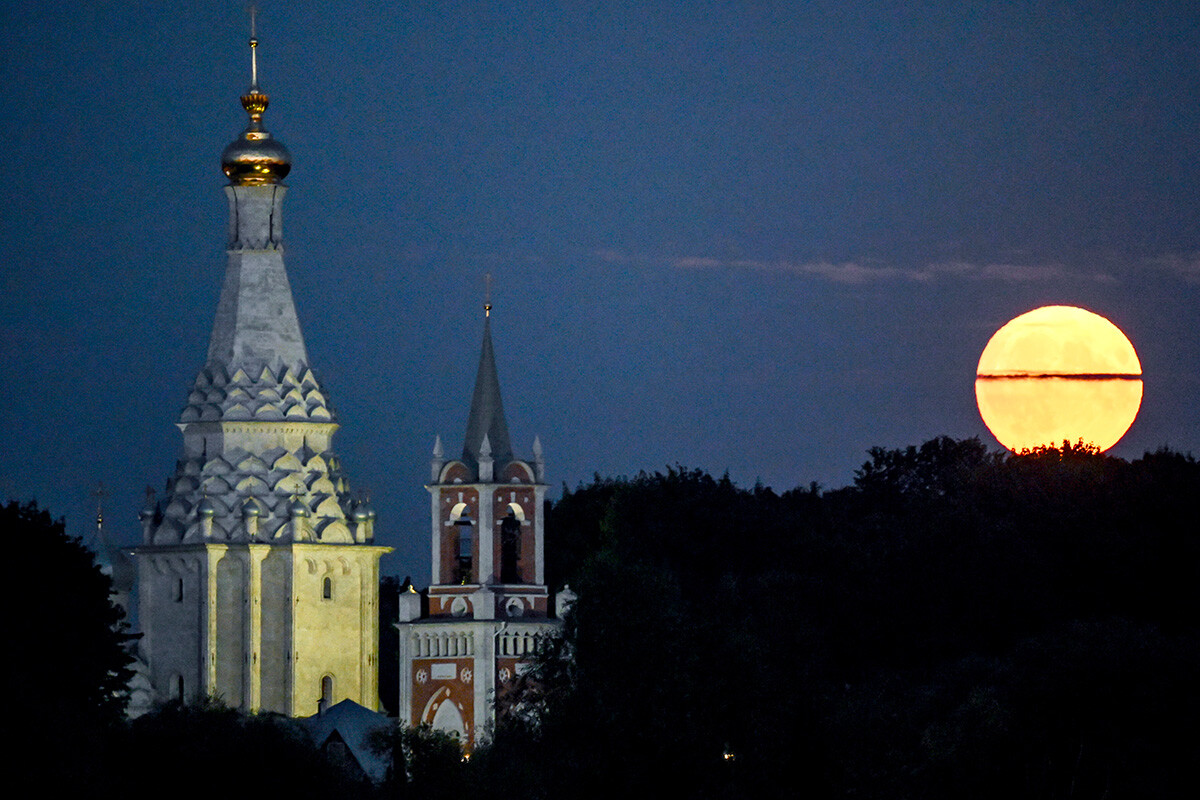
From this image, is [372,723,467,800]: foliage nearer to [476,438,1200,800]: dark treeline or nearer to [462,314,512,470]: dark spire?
[476,438,1200,800]: dark treeline

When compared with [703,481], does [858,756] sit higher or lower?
lower

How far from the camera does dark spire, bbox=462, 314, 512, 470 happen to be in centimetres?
7769

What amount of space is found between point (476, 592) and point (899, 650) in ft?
52.9

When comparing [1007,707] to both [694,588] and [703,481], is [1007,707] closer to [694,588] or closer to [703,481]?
[694,588]

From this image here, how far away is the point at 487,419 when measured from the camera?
7838 cm

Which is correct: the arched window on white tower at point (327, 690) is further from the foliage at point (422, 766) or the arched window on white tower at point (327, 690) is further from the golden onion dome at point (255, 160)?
the foliage at point (422, 766)

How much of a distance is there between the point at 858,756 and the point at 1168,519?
50.0ft

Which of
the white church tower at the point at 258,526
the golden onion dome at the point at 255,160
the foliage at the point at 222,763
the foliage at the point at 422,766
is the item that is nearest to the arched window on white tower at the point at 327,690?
the white church tower at the point at 258,526

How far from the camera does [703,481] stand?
262 feet

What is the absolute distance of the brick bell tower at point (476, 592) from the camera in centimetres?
7556

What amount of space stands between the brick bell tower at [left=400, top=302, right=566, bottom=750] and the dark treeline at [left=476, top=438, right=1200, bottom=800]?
2.96 metres

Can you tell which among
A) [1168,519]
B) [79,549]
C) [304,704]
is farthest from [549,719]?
[304,704]

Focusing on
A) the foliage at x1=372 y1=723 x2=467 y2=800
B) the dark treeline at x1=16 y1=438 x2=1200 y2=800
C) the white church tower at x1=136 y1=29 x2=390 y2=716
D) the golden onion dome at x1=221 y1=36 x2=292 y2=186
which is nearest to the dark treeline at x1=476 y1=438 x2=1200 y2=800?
the dark treeline at x1=16 y1=438 x2=1200 y2=800

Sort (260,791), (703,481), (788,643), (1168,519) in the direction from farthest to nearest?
(703,481), (1168,519), (788,643), (260,791)
